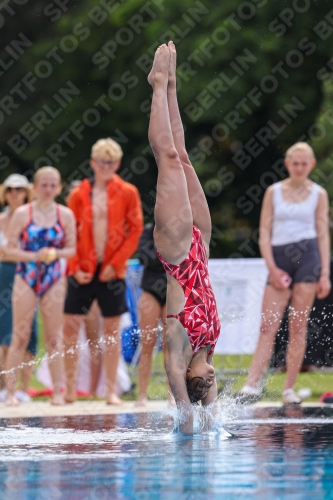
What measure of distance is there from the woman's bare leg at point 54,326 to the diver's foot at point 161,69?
127 inches

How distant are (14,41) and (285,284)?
554 inches

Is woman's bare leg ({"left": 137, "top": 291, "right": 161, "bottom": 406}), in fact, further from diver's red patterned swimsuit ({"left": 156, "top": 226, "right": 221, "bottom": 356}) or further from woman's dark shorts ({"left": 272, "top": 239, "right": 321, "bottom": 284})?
diver's red patterned swimsuit ({"left": 156, "top": 226, "right": 221, "bottom": 356})

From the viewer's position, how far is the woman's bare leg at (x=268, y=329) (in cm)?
970

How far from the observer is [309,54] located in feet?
60.1

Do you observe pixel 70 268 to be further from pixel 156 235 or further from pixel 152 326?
pixel 156 235

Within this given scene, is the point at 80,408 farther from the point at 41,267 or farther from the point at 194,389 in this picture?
the point at 194,389

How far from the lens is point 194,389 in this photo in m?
6.18

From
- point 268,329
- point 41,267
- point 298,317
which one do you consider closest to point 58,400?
point 41,267

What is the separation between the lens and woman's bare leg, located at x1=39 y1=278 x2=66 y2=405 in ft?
32.2

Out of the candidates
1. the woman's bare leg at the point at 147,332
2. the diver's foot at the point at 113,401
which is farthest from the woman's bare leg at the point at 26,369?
the woman's bare leg at the point at 147,332

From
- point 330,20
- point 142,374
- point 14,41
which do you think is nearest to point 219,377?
point 142,374

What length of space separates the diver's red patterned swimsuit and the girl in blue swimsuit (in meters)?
3.26

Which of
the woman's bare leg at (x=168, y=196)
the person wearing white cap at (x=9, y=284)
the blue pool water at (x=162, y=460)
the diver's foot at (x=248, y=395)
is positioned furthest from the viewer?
the person wearing white cap at (x=9, y=284)

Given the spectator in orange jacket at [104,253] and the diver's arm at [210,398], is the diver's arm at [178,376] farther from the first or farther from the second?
the spectator in orange jacket at [104,253]
